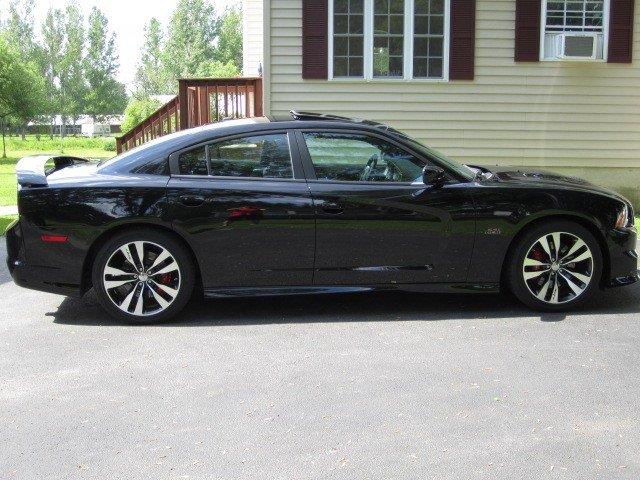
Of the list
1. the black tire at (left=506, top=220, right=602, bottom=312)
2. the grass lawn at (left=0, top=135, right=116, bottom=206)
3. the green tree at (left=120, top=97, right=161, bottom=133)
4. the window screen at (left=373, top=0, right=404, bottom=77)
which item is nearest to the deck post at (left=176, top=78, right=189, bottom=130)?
the window screen at (left=373, top=0, right=404, bottom=77)

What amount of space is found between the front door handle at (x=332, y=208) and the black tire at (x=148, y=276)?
1.06 m

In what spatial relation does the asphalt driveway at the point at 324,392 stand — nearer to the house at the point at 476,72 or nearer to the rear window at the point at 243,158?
the rear window at the point at 243,158

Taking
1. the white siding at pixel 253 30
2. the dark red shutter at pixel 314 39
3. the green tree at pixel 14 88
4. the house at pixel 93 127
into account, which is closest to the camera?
the dark red shutter at pixel 314 39

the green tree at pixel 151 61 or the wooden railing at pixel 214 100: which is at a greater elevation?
the green tree at pixel 151 61

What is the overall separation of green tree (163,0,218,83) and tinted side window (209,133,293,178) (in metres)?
70.5

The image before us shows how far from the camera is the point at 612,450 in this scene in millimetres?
3807

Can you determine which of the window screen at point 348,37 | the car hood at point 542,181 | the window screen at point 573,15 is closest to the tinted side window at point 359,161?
the car hood at point 542,181

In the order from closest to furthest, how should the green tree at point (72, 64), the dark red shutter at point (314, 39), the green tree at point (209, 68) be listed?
the dark red shutter at point (314, 39) < the green tree at point (209, 68) < the green tree at point (72, 64)

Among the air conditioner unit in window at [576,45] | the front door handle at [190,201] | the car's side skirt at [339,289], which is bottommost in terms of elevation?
the car's side skirt at [339,289]

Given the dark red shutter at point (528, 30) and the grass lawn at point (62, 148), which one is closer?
the dark red shutter at point (528, 30)

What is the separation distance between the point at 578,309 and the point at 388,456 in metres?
3.17

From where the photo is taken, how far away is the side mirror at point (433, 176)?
603cm

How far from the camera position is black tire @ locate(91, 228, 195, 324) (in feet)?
19.6

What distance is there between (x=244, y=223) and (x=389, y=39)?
729 centimetres
